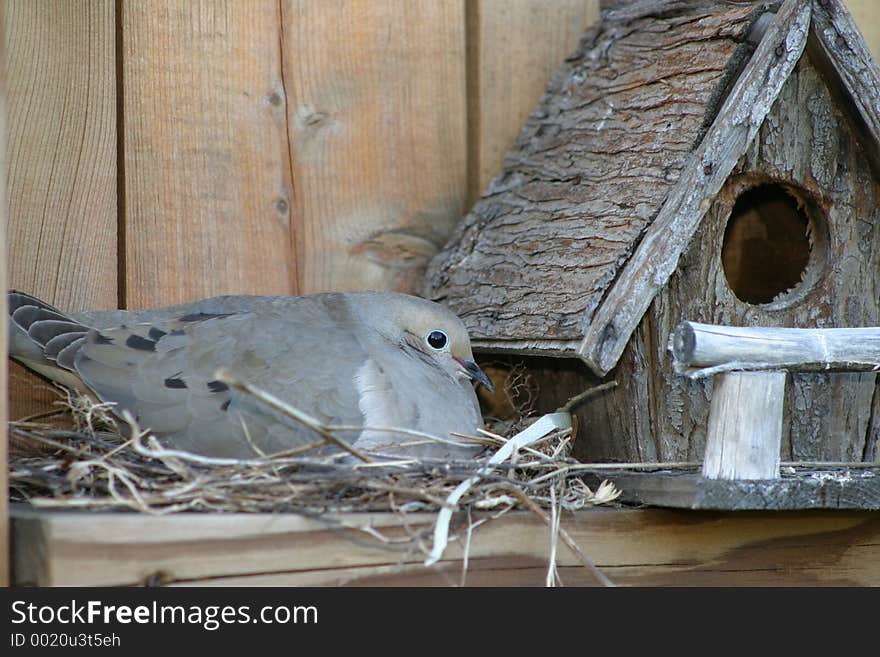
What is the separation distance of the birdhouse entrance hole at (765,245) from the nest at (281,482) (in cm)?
103

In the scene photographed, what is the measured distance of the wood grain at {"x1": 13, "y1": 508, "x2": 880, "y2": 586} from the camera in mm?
1794

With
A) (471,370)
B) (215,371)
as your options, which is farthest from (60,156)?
(471,370)

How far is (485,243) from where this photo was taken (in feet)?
9.59

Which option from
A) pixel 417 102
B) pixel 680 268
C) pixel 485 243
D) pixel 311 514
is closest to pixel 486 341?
pixel 485 243

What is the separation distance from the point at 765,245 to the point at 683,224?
713mm

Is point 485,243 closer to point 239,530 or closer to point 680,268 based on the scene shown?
point 680,268

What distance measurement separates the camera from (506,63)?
318cm

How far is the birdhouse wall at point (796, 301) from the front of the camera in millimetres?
2506

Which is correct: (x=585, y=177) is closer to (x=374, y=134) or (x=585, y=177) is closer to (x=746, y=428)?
(x=374, y=134)

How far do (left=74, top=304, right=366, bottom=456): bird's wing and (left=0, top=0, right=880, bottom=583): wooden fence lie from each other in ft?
1.12

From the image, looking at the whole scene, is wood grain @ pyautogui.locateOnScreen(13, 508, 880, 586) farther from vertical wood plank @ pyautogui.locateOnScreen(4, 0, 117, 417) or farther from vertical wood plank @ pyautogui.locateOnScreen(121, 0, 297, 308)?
vertical wood plank @ pyautogui.locateOnScreen(121, 0, 297, 308)

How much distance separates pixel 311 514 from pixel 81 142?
1271 millimetres

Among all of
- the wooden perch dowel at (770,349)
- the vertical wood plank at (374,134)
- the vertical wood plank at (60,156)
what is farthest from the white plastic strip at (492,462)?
the vertical wood plank at (60,156)

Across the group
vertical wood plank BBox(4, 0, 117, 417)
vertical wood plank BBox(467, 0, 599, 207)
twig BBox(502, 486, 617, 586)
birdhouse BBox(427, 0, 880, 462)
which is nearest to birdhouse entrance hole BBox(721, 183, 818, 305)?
birdhouse BBox(427, 0, 880, 462)
